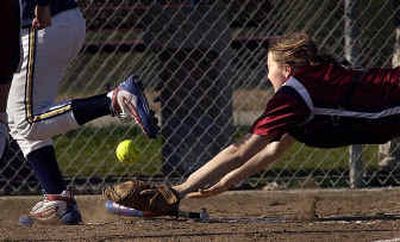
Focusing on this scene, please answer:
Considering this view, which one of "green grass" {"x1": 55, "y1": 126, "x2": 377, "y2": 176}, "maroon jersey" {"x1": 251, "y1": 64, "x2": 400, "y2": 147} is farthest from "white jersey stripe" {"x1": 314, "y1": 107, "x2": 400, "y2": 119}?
"green grass" {"x1": 55, "y1": 126, "x2": 377, "y2": 176}

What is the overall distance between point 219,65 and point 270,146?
2.26 meters

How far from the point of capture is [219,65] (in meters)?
8.77

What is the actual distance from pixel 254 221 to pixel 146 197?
0.73 metres

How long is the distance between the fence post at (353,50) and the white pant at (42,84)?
6.96 feet

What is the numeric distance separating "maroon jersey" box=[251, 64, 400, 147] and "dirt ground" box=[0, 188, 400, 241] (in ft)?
1.64

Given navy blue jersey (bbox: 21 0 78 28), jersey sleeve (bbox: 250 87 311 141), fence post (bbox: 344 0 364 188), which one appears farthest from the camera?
fence post (bbox: 344 0 364 188)

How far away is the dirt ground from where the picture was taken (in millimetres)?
6113

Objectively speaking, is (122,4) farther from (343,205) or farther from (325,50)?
(343,205)

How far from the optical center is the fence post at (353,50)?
8258mm

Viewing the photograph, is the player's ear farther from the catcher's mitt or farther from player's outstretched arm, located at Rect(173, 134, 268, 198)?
the catcher's mitt

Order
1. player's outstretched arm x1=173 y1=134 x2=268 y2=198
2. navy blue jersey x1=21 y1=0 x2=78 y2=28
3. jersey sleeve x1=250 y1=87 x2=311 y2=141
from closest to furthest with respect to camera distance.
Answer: jersey sleeve x1=250 y1=87 x2=311 y2=141 < player's outstretched arm x1=173 y1=134 x2=268 y2=198 < navy blue jersey x1=21 y1=0 x2=78 y2=28

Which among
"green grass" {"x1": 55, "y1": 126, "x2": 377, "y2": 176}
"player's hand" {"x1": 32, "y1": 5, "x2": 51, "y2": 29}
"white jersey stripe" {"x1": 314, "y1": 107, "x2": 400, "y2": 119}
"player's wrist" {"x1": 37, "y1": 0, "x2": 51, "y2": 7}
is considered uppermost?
"white jersey stripe" {"x1": 314, "y1": 107, "x2": 400, "y2": 119}

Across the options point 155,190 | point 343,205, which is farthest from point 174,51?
point 155,190

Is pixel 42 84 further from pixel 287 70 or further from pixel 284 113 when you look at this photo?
pixel 284 113
